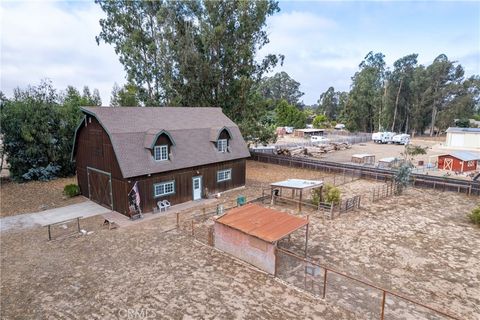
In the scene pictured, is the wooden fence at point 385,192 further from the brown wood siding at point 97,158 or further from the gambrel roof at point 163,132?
the brown wood siding at point 97,158

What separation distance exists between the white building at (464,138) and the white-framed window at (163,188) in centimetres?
4837

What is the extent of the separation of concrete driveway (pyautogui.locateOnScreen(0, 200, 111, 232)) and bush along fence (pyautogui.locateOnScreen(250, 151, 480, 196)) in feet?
69.1

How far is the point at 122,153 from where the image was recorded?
54.9 ft

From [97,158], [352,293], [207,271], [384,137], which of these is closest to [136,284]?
[207,271]

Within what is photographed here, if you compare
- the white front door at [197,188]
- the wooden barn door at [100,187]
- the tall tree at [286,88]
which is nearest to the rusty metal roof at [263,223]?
the white front door at [197,188]

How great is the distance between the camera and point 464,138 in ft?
152

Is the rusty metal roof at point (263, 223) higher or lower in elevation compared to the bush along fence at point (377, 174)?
higher

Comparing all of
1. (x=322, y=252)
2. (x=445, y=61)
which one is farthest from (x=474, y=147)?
(x=322, y=252)

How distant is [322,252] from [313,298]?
3.67 m

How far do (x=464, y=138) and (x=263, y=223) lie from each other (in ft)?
161

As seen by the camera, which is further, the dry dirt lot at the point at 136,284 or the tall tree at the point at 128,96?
the tall tree at the point at 128,96

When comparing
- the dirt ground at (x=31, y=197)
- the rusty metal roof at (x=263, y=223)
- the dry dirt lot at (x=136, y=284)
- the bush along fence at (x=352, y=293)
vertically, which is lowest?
the bush along fence at (x=352, y=293)

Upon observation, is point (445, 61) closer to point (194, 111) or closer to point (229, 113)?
point (229, 113)

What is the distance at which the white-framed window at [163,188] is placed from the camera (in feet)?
59.0
